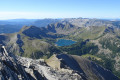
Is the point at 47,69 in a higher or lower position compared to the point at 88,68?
higher

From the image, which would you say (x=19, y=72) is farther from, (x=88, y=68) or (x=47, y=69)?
(x=88, y=68)

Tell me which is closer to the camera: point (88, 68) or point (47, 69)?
point (47, 69)

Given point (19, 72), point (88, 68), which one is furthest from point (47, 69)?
point (88, 68)

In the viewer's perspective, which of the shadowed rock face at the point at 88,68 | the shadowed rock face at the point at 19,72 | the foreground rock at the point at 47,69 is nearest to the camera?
the shadowed rock face at the point at 19,72

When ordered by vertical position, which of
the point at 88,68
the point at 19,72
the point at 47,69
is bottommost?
the point at 88,68

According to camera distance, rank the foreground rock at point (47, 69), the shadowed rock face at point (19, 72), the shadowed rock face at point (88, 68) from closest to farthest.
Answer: the shadowed rock face at point (19, 72), the foreground rock at point (47, 69), the shadowed rock face at point (88, 68)

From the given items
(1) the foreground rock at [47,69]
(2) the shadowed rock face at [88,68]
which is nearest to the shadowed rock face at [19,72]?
(1) the foreground rock at [47,69]

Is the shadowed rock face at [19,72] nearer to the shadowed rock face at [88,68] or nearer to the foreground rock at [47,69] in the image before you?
the foreground rock at [47,69]

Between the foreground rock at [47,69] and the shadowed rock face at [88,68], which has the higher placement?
the foreground rock at [47,69]

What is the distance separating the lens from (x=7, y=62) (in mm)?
39688

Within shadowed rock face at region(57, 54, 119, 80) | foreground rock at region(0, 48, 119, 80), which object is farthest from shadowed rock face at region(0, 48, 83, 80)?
shadowed rock face at region(57, 54, 119, 80)

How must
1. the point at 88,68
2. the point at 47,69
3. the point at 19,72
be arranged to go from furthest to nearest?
1. the point at 88,68
2. the point at 47,69
3. the point at 19,72

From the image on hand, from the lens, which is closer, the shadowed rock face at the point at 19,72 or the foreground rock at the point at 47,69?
the shadowed rock face at the point at 19,72

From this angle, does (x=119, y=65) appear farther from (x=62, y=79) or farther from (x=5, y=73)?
(x=5, y=73)
